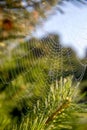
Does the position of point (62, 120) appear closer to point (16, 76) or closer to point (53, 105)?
point (53, 105)

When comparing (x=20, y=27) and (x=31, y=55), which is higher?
(x=20, y=27)

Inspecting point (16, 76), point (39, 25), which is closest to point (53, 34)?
point (16, 76)

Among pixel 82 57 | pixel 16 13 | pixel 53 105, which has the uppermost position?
pixel 16 13

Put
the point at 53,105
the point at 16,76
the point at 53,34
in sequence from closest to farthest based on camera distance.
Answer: the point at 53,105 → the point at 16,76 → the point at 53,34

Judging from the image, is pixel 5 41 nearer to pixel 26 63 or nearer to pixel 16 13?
pixel 16 13

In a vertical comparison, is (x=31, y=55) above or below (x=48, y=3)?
below

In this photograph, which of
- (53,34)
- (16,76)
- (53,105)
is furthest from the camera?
(53,34)

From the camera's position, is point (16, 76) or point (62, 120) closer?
point (62, 120)

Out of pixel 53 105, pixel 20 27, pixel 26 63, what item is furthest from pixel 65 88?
pixel 26 63

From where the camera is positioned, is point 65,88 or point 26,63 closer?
point 65,88
